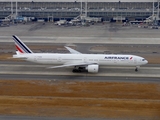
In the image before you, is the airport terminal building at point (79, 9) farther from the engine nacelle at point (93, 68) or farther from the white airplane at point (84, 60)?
the engine nacelle at point (93, 68)

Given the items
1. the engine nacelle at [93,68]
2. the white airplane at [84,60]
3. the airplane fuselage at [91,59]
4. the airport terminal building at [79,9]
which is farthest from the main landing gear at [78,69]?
the airport terminal building at [79,9]

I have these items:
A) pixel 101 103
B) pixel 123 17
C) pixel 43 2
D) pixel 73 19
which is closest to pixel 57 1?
pixel 43 2

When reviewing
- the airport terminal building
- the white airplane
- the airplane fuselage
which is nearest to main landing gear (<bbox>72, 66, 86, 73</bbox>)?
the white airplane

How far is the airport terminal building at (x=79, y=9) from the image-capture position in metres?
161

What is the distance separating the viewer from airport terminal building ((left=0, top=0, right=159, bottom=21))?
160725 millimetres

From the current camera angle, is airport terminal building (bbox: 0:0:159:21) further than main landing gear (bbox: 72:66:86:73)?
Yes

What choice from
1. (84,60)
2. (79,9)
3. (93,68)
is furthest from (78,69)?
(79,9)

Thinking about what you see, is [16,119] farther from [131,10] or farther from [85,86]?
[131,10]

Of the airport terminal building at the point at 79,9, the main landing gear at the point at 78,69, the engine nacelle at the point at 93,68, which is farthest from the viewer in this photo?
the airport terminal building at the point at 79,9

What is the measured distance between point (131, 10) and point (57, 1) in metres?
39.3

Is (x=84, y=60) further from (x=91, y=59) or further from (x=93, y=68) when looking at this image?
(x=93, y=68)

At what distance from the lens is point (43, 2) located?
17650 cm

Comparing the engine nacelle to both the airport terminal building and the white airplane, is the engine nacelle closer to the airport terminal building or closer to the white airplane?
the white airplane

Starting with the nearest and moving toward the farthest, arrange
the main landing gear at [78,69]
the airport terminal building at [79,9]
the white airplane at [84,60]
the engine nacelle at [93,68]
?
the engine nacelle at [93,68] < the main landing gear at [78,69] < the white airplane at [84,60] < the airport terminal building at [79,9]
